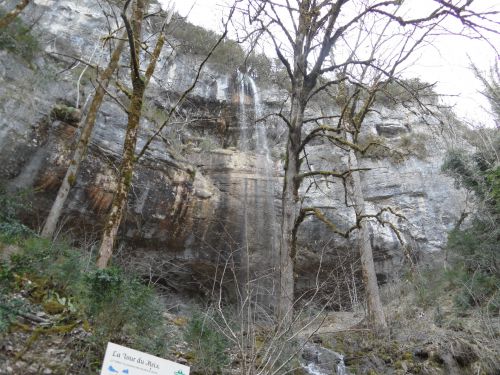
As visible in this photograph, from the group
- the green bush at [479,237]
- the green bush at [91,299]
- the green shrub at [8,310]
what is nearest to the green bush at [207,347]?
the green bush at [91,299]

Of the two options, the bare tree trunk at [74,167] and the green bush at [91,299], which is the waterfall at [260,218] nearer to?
the bare tree trunk at [74,167]

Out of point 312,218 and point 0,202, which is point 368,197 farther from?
point 0,202

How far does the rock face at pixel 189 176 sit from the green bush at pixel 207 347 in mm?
4184

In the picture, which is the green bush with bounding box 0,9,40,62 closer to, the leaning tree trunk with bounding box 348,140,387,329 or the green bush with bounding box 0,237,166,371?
the green bush with bounding box 0,237,166,371

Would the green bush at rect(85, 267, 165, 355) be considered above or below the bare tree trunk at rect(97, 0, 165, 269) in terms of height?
below

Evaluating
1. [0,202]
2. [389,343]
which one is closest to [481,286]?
[389,343]

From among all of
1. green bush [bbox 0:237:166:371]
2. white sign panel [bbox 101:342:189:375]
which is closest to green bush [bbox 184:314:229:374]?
green bush [bbox 0:237:166:371]

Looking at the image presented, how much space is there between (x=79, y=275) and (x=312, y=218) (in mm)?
9447

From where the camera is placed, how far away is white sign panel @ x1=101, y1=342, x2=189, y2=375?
322cm

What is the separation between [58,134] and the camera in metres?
11.3

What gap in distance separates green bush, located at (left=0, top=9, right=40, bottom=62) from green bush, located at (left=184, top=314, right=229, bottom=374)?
32.0 ft

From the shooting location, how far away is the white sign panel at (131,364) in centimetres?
322

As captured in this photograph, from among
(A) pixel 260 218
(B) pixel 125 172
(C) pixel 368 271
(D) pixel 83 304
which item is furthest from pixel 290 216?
(A) pixel 260 218

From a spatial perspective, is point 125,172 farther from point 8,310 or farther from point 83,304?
point 8,310
